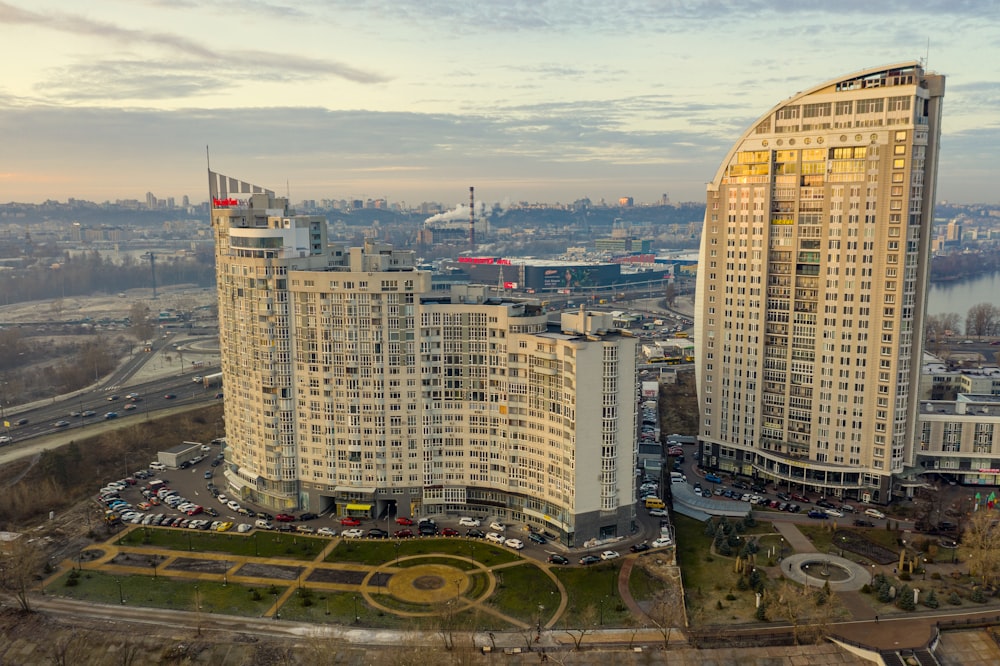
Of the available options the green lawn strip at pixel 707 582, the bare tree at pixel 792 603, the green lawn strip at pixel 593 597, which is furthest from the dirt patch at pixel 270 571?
the bare tree at pixel 792 603

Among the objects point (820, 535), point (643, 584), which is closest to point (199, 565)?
point (643, 584)

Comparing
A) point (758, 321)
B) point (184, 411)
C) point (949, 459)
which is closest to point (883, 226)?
point (758, 321)

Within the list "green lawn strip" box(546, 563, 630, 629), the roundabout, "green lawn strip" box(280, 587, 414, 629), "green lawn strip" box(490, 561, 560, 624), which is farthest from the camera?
the roundabout

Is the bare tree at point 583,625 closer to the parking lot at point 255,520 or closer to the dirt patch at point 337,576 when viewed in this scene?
the parking lot at point 255,520

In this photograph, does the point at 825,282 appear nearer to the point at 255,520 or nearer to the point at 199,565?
the point at 255,520

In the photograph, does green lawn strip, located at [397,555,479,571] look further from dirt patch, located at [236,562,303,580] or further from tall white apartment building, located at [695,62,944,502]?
tall white apartment building, located at [695,62,944,502]

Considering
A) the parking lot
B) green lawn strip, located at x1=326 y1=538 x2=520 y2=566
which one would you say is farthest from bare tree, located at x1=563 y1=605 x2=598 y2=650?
green lawn strip, located at x1=326 y1=538 x2=520 y2=566
